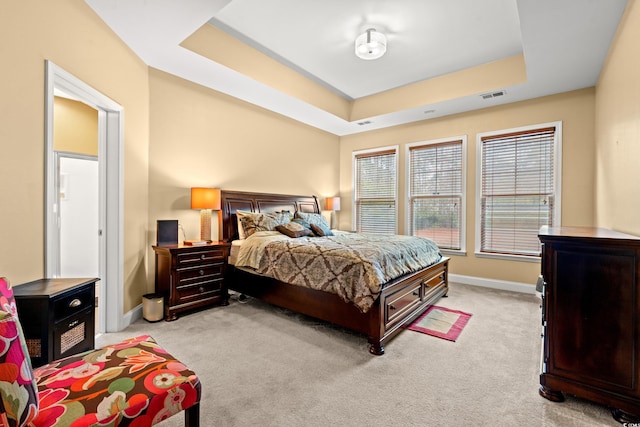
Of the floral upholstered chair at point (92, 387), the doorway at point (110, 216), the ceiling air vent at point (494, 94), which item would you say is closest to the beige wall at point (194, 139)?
the doorway at point (110, 216)

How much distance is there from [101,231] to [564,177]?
5.85 meters

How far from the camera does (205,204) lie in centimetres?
356

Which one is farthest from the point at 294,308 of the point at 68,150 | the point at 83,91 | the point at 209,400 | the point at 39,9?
the point at 68,150

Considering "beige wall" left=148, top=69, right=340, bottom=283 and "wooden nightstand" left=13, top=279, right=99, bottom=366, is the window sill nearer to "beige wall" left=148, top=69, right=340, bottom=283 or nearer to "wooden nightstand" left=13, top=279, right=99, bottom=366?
"beige wall" left=148, top=69, right=340, bottom=283

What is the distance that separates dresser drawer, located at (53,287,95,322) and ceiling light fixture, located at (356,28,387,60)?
356 cm

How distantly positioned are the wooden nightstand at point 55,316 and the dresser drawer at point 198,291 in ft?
3.89

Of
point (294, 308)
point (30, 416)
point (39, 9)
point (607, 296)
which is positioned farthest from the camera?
point (294, 308)

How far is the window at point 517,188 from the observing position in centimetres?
418

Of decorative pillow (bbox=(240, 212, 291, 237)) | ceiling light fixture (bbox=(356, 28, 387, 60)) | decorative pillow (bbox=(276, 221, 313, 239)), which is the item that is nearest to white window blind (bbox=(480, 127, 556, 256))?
ceiling light fixture (bbox=(356, 28, 387, 60))

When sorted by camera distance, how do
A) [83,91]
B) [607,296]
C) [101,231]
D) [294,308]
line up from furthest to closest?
[294,308] → [101,231] → [83,91] → [607,296]

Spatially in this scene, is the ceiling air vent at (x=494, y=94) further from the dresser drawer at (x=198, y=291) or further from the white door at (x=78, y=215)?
the white door at (x=78, y=215)

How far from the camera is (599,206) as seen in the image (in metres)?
3.48

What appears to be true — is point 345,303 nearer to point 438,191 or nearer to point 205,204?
point 205,204

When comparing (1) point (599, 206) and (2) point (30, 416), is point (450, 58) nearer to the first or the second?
(1) point (599, 206)
